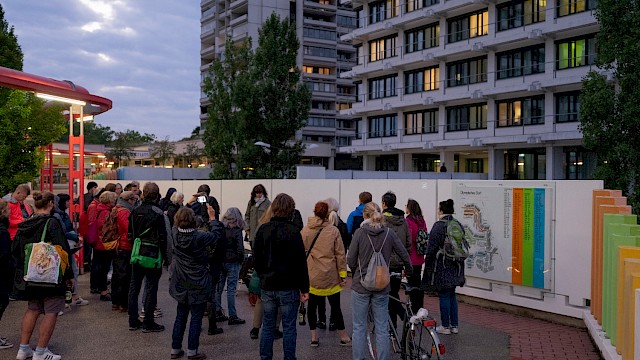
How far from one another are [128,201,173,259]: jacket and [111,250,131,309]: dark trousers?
1109 mm

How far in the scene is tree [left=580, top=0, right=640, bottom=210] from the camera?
70.4 ft

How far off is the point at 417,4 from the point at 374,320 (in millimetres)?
42722

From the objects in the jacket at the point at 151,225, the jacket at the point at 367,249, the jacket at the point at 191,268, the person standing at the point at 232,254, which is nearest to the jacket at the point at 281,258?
the jacket at the point at 367,249

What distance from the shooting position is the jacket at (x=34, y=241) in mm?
6738

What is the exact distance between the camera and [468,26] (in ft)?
139

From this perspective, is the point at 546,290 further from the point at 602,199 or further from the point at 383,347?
the point at 383,347

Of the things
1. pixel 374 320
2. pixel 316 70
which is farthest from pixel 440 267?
pixel 316 70

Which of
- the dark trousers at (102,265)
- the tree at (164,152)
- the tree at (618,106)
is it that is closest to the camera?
the dark trousers at (102,265)

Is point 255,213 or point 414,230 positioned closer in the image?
point 414,230

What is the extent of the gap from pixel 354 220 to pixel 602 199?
12.7ft

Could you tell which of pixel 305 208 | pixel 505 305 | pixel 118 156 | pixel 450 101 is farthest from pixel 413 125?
pixel 118 156

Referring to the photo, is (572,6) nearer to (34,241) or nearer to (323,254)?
(323,254)

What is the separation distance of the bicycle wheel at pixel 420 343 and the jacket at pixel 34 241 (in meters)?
4.13

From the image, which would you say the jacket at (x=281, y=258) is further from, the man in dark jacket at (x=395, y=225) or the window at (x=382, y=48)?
the window at (x=382, y=48)
